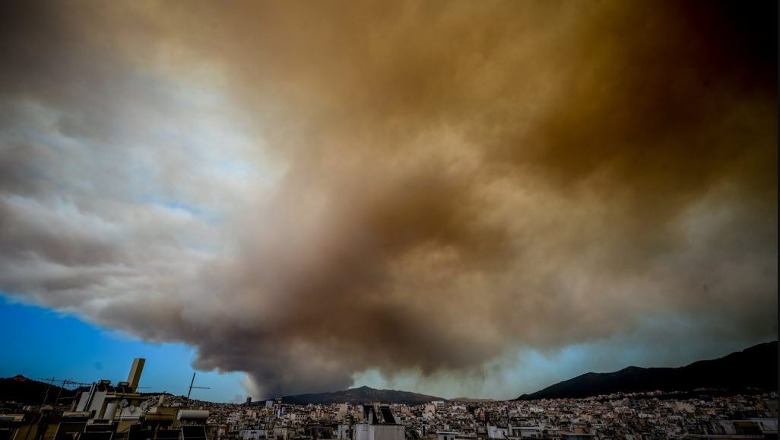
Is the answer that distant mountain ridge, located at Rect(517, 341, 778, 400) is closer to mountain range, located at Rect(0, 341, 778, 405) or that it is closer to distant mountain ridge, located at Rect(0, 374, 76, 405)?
mountain range, located at Rect(0, 341, 778, 405)

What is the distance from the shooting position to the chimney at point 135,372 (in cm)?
5091

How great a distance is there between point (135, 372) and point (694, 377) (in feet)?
558

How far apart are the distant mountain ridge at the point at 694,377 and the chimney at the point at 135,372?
100 m

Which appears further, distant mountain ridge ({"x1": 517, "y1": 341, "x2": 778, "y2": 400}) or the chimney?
distant mountain ridge ({"x1": 517, "y1": 341, "x2": 778, "y2": 400})

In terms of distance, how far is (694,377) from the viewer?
118 m

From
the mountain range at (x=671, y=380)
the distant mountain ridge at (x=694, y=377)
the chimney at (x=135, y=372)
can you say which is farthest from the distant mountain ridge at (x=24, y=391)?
the distant mountain ridge at (x=694, y=377)

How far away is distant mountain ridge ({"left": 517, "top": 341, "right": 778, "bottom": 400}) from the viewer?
84.4m

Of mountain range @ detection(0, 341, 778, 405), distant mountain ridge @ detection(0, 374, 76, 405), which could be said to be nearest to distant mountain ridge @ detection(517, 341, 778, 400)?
mountain range @ detection(0, 341, 778, 405)

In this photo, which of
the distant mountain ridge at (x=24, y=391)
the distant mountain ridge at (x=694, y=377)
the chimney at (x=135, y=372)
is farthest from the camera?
the distant mountain ridge at (x=694, y=377)

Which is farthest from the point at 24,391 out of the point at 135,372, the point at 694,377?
the point at 694,377

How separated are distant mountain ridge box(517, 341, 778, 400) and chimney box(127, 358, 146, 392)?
3938 inches

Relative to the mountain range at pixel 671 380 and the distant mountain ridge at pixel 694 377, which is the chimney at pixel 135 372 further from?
the distant mountain ridge at pixel 694 377

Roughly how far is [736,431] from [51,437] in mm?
66972

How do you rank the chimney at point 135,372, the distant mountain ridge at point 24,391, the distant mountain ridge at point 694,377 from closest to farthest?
the chimney at point 135,372 < the distant mountain ridge at point 24,391 < the distant mountain ridge at point 694,377
